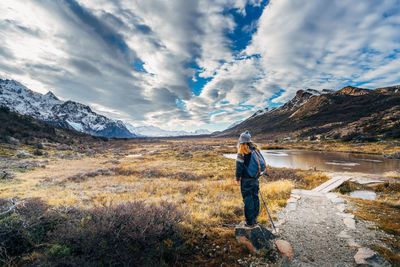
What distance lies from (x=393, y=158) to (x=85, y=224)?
46652mm

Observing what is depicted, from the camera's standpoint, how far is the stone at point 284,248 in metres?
5.42

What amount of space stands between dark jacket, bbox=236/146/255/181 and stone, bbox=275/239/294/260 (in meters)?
1.94

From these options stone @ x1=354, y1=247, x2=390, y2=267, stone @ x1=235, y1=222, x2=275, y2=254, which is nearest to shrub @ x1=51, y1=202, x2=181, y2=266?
stone @ x1=235, y1=222, x2=275, y2=254

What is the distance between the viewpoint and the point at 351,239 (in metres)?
6.33

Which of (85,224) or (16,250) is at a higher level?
(85,224)

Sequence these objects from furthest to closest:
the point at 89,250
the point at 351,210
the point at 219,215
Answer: the point at 351,210
the point at 219,215
the point at 89,250

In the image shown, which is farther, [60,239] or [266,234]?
[266,234]

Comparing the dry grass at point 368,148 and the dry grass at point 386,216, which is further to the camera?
the dry grass at point 368,148

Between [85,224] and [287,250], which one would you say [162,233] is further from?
[287,250]

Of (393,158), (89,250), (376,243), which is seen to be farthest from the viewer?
(393,158)

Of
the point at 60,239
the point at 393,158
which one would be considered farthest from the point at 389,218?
the point at 393,158

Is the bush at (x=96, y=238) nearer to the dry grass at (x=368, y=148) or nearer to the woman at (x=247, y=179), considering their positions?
the woman at (x=247, y=179)

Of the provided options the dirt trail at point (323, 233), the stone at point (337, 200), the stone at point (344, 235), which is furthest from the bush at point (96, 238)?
the stone at point (337, 200)

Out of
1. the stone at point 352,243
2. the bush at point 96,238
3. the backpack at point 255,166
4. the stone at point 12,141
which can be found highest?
the stone at point 12,141
